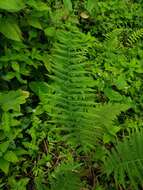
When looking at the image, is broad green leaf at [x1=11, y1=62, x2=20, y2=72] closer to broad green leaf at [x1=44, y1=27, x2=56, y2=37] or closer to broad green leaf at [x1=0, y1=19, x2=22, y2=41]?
broad green leaf at [x1=0, y1=19, x2=22, y2=41]

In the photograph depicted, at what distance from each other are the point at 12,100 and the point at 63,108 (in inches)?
17.1

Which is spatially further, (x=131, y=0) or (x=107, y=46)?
(x=131, y=0)

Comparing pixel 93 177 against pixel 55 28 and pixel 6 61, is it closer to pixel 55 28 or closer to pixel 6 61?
pixel 6 61

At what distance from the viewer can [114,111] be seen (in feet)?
11.0

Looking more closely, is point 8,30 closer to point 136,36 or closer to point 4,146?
point 4,146

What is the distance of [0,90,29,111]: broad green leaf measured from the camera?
133 inches

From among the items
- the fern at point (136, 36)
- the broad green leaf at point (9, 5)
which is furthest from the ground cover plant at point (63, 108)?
the fern at point (136, 36)

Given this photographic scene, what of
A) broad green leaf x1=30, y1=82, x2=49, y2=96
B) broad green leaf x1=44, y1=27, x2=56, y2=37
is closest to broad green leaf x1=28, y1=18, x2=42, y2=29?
broad green leaf x1=44, y1=27, x2=56, y2=37

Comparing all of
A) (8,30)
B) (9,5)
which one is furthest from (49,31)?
(9,5)

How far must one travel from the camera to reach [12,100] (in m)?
3.44

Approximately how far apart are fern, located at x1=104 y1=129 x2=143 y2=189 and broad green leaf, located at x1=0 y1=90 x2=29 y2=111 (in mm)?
840

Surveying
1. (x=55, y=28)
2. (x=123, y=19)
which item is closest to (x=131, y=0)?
(x=123, y=19)

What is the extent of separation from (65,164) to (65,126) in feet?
1.00

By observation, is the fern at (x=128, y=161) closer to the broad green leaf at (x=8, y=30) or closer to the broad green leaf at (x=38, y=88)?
the broad green leaf at (x=38, y=88)
